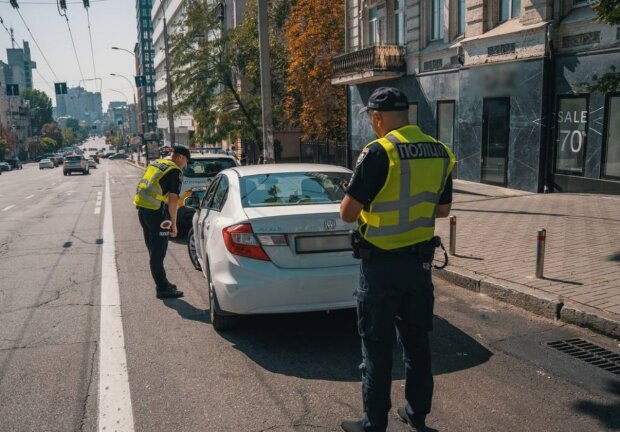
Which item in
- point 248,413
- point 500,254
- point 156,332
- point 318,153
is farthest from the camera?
point 318,153

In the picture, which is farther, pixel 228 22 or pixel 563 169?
pixel 228 22

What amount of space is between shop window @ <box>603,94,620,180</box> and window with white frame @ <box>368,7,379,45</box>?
12503mm

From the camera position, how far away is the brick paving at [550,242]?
637cm

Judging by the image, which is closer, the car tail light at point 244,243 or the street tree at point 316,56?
the car tail light at point 244,243

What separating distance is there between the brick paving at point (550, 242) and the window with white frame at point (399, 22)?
9742 mm

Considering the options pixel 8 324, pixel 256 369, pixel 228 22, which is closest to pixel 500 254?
pixel 256 369

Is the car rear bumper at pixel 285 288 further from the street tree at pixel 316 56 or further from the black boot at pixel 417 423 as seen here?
the street tree at pixel 316 56

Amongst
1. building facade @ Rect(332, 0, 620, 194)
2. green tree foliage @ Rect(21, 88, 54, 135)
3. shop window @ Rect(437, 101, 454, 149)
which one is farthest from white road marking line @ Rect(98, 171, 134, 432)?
green tree foliage @ Rect(21, 88, 54, 135)

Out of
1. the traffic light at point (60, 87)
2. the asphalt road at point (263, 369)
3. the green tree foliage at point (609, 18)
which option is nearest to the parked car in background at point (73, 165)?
the traffic light at point (60, 87)

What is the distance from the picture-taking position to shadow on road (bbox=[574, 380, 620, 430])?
11.8 feet

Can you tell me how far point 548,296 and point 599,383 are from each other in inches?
70.1

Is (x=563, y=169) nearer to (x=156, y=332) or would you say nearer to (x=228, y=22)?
(x=156, y=332)

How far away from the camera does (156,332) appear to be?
17.7 feet

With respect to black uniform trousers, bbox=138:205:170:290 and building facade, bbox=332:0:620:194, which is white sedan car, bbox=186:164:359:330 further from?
building facade, bbox=332:0:620:194
